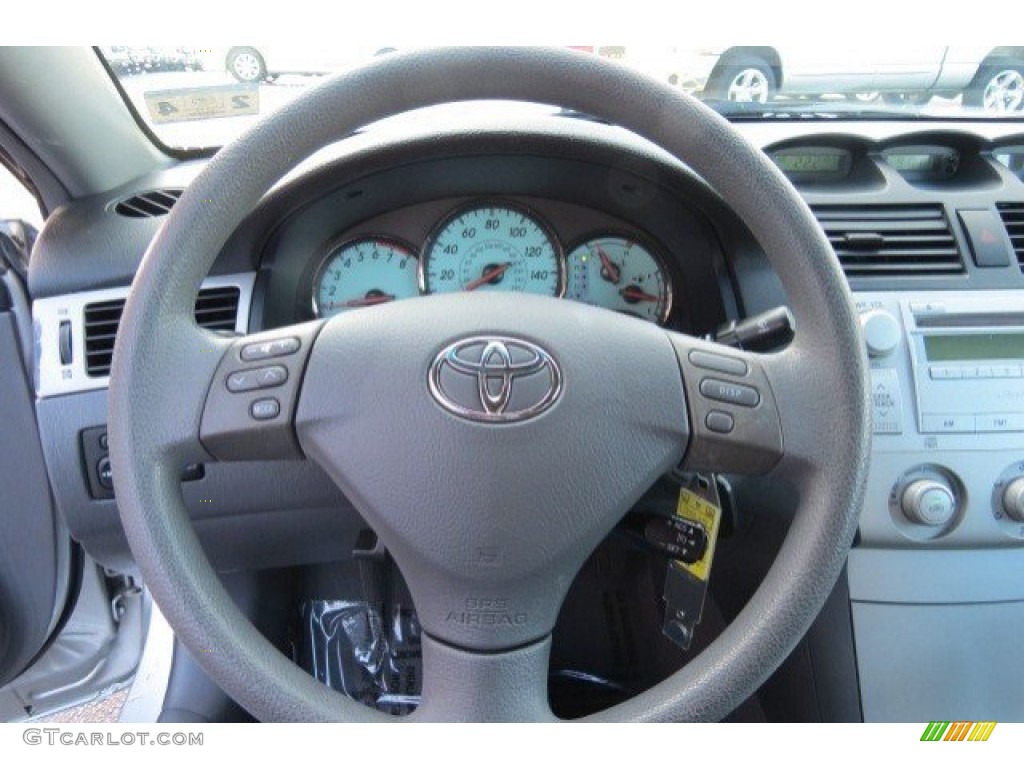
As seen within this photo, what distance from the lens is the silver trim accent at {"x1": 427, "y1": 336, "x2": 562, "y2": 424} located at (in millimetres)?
832

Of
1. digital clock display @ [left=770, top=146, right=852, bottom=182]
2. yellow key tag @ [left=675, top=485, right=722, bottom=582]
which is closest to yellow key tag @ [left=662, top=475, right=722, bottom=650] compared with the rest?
yellow key tag @ [left=675, top=485, right=722, bottom=582]

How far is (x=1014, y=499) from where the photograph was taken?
123 centimetres

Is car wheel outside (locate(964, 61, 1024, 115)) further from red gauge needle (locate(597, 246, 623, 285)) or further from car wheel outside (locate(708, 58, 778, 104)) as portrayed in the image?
red gauge needle (locate(597, 246, 623, 285))

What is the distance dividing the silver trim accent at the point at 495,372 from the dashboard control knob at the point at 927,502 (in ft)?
2.24

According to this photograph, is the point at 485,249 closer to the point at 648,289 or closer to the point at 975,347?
the point at 648,289

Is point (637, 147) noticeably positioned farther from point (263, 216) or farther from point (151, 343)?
point (151, 343)

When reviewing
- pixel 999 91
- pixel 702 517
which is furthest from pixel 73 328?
pixel 999 91

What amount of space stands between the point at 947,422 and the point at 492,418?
0.80 meters

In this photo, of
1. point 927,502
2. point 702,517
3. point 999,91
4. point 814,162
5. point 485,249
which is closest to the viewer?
point 702,517

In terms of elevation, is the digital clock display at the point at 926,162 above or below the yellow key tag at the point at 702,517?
above

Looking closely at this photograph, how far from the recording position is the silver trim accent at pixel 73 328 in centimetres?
121

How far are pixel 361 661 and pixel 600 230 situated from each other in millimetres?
923

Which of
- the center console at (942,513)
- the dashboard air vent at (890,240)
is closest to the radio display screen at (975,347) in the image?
the center console at (942,513)

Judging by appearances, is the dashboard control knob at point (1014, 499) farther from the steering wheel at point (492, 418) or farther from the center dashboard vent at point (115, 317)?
the center dashboard vent at point (115, 317)
